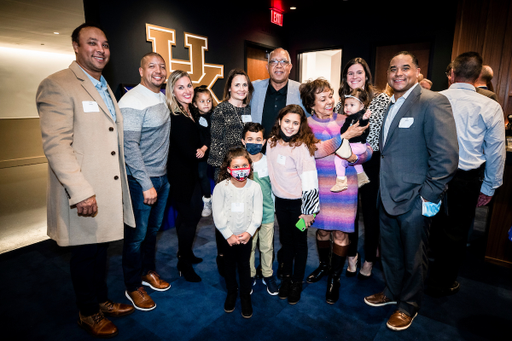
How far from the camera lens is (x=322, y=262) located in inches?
103

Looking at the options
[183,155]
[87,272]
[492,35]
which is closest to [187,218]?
[183,155]

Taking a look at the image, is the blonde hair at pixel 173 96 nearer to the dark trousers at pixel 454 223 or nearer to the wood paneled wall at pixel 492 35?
the dark trousers at pixel 454 223

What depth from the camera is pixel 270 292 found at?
2.36m

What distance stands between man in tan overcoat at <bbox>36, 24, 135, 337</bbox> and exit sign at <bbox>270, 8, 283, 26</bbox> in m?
5.08

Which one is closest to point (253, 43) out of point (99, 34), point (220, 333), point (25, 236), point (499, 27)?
point (499, 27)

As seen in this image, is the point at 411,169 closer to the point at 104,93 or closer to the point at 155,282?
the point at 104,93

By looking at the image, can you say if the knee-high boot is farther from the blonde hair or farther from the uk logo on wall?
the uk logo on wall

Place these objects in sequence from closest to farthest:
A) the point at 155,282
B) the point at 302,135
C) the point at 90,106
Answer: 1. the point at 90,106
2. the point at 302,135
3. the point at 155,282

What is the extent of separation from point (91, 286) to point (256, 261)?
1.49 m

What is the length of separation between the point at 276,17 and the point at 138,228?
18.6 ft

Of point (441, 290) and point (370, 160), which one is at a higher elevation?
point (370, 160)

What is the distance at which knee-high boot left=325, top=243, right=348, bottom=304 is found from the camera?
223 centimetres

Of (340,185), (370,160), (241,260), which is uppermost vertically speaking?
(370,160)

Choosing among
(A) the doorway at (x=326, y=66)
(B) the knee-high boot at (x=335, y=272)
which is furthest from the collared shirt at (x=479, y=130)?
(A) the doorway at (x=326, y=66)
